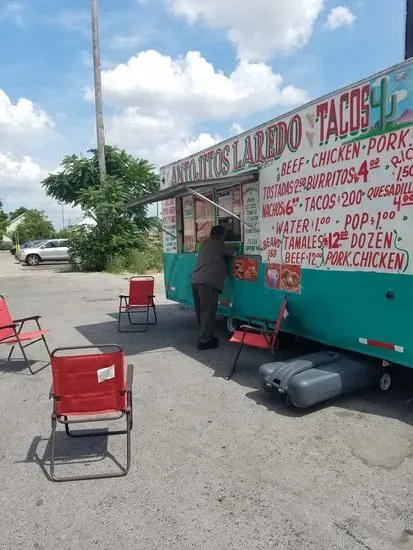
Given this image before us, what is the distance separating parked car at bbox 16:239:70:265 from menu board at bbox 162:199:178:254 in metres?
21.0

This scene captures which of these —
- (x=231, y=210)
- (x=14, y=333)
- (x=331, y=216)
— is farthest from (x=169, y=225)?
(x=331, y=216)

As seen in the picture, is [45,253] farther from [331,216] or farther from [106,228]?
[331,216]

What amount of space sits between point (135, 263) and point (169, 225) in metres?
12.3

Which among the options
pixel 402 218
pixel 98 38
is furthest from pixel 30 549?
pixel 98 38

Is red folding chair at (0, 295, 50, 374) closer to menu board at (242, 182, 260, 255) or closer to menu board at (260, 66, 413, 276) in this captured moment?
menu board at (242, 182, 260, 255)

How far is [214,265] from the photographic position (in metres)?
6.55

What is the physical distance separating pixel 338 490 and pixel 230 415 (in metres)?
1.44

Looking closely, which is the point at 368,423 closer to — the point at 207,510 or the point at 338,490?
the point at 338,490

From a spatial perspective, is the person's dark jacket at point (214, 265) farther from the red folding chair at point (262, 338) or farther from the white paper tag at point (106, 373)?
the white paper tag at point (106, 373)

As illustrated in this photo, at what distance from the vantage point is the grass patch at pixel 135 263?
2051cm

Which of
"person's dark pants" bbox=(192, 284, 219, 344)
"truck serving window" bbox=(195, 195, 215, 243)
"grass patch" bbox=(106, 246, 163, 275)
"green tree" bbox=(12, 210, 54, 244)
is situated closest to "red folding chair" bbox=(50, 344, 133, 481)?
"person's dark pants" bbox=(192, 284, 219, 344)

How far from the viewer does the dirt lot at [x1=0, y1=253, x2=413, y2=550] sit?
2686 millimetres

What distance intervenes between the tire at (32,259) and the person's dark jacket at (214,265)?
24411 mm

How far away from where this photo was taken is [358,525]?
2.72m
